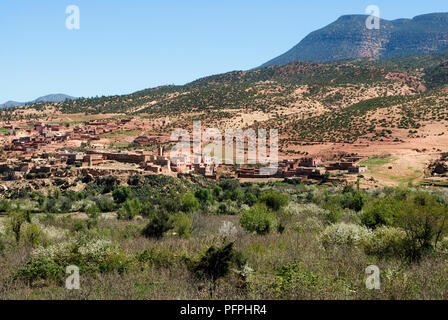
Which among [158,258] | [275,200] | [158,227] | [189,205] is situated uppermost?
[158,258]

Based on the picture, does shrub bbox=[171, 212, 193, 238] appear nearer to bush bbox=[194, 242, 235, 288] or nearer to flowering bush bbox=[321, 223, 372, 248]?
flowering bush bbox=[321, 223, 372, 248]

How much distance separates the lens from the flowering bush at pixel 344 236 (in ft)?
59.8

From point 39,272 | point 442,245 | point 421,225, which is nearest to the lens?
point 39,272

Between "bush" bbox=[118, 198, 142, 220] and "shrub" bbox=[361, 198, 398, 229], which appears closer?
"shrub" bbox=[361, 198, 398, 229]

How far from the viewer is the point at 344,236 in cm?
1853

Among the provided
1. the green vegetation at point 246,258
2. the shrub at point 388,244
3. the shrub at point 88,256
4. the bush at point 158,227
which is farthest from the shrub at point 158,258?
the shrub at point 388,244

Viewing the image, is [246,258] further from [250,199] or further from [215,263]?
[250,199]

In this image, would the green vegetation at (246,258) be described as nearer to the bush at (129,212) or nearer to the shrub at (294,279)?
the shrub at (294,279)

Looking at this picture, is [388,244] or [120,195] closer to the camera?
[388,244]

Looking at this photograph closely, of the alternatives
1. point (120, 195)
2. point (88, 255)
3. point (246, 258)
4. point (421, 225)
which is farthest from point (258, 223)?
point (120, 195)

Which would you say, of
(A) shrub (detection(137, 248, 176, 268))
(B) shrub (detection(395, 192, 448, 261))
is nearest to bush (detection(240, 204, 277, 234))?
(B) shrub (detection(395, 192, 448, 261))

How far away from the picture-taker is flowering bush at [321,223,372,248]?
717 inches
